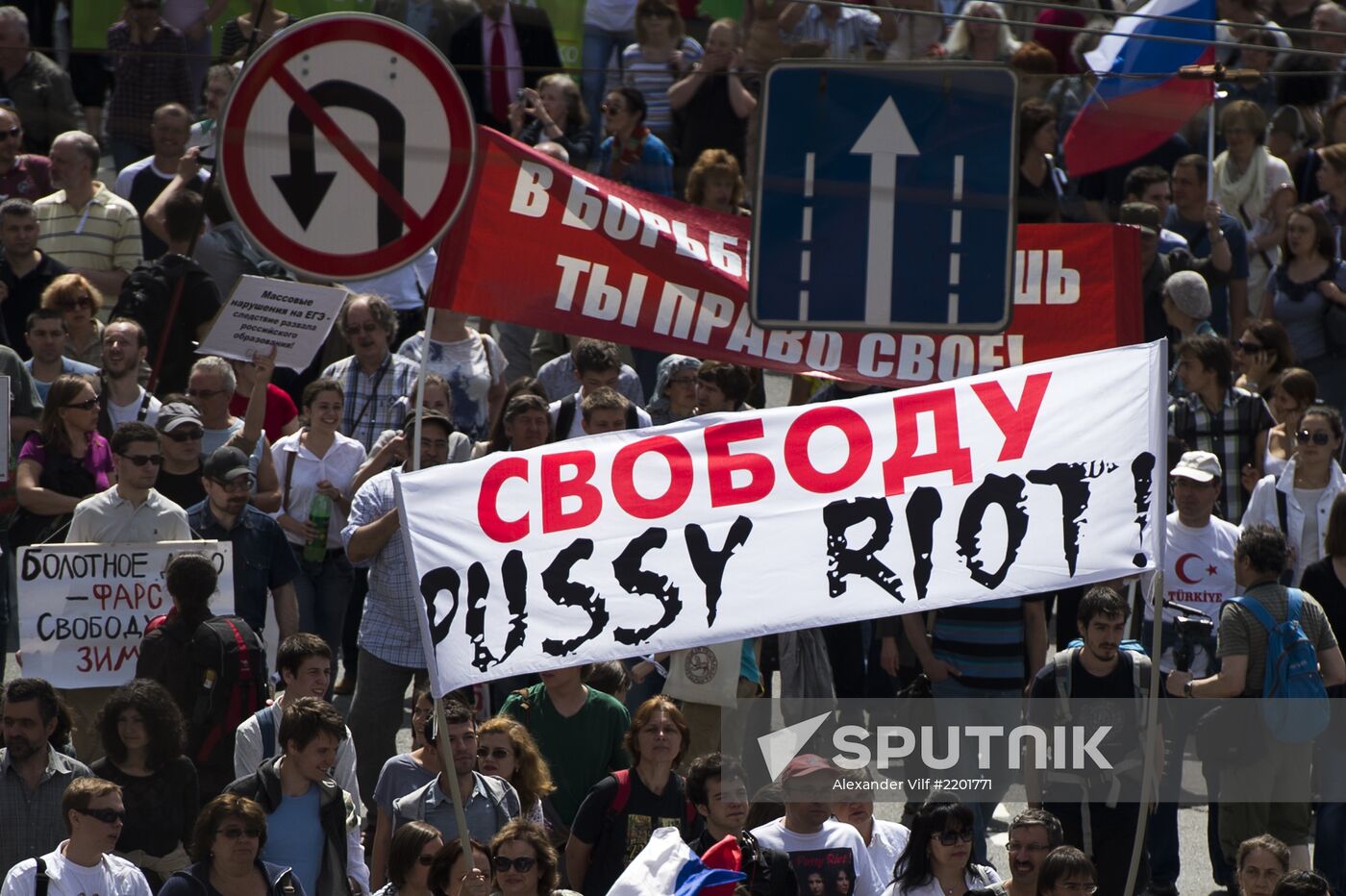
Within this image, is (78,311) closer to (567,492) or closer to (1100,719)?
(567,492)

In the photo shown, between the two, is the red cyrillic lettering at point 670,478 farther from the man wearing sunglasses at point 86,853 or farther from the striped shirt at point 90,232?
the striped shirt at point 90,232

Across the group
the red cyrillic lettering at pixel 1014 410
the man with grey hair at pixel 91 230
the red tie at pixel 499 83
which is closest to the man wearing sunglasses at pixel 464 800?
the red cyrillic lettering at pixel 1014 410

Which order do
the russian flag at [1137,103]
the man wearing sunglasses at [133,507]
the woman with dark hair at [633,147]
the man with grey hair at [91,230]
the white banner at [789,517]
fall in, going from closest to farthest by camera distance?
the white banner at [789,517], the man wearing sunglasses at [133,507], the man with grey hair at [91,230], the woman with dark hair at [633,147], the russian flag at [1137,103]

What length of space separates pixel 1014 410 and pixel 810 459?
Result: 0.80 metres

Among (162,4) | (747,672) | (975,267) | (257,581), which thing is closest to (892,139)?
(975,267)

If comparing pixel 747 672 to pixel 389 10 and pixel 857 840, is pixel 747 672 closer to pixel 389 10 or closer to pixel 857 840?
pixel 857 840

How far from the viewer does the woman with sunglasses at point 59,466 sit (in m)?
11.2

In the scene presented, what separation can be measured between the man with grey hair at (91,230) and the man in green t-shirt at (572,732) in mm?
5233

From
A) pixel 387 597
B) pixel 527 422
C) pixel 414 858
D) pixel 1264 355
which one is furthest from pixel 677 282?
pixel 1264 355

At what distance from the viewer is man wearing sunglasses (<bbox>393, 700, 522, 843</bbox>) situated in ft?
29.8

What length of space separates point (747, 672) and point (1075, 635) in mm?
2129

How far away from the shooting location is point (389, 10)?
15344 mm

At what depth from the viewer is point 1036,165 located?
1576cm

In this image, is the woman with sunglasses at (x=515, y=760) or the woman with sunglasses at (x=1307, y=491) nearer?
the woman with sunglasses at (x=515, y=760)
